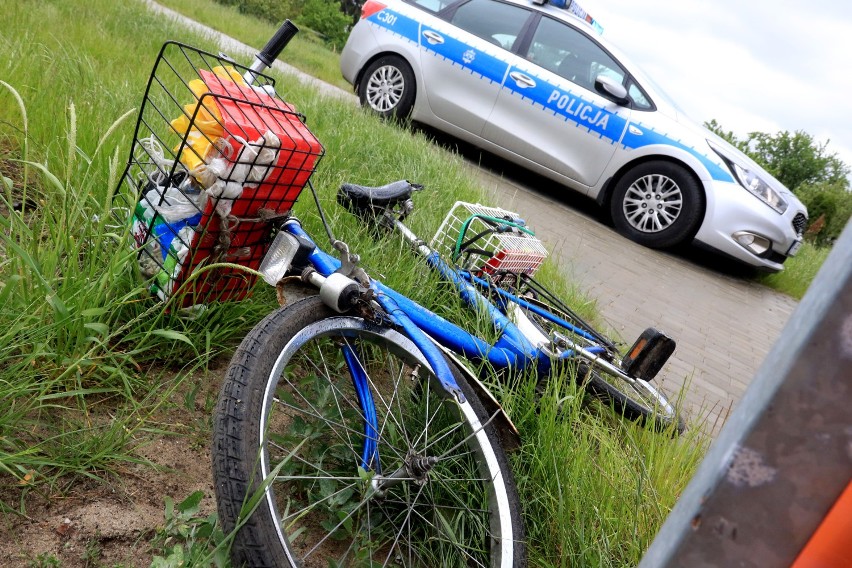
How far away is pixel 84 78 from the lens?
3791 mm

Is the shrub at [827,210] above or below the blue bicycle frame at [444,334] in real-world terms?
above

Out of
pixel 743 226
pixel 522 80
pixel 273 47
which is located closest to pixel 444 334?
pixel 273 47

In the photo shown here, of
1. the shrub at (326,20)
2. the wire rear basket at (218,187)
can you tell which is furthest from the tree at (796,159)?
the wire rear basket at (218,187)

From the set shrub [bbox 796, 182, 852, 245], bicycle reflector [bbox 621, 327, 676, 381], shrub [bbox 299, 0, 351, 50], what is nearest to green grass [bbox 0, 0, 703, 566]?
bicycle reflector [bbox 621, 327, 676, 381]

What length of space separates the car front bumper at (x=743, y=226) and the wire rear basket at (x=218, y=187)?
16.7 feet

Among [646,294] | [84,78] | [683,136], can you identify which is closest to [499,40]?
[683,136]

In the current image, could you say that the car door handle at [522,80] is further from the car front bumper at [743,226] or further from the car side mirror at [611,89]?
the car front bumper at [743,226]

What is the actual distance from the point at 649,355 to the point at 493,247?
0.92 metres

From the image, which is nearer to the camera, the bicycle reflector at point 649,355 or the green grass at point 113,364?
the green grass at point 113,364

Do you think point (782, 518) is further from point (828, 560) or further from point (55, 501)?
point (55, 501)

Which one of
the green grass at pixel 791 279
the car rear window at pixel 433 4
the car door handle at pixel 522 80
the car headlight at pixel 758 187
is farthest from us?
the green grass at pixel 791 279

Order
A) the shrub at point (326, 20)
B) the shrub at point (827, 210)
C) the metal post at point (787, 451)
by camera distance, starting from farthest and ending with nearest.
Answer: the shrub at point (326, 20) < the shrub at point (827, 210) < the metal post at point (787, 451)

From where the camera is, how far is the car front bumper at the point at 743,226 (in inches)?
245

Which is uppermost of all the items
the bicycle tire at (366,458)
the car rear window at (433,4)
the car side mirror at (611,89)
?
the car rear window at (433,4)
